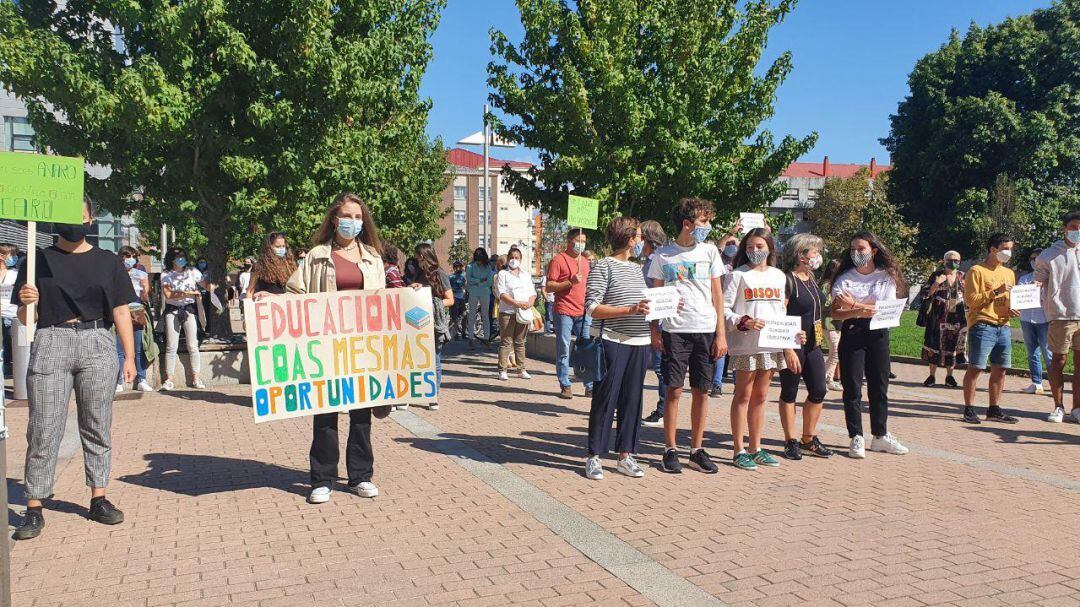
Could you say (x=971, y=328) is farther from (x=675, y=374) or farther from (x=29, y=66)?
(x=29, y=66)

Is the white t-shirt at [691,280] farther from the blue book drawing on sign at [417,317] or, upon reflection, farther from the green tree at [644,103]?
the green tree at [644,103]

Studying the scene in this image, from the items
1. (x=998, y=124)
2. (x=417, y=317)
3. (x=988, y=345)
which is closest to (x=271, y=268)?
(x=417, y=317)

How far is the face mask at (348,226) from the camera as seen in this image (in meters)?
5.52

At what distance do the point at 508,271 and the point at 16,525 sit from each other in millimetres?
7460

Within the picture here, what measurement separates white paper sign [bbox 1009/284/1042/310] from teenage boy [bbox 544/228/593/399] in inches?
179

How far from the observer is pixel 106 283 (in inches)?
197

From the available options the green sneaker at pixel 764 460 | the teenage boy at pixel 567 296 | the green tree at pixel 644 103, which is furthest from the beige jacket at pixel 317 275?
the green tree at pixel 644 103

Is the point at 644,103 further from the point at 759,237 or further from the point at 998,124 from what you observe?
the point at 998,124

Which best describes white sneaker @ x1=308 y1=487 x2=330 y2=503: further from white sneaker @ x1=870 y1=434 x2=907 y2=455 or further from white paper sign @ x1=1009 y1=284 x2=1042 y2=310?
white paper sign @ x1=1009 y1=284 x2=1042 y2=310

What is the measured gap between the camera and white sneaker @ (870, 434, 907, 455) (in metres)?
7.21

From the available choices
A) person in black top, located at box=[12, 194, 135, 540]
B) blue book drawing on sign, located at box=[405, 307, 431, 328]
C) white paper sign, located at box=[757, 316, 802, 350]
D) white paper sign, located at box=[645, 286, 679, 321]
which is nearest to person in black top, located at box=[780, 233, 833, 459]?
white paper sign, located at box=[757, 316, 802, 350]

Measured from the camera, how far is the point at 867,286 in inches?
277

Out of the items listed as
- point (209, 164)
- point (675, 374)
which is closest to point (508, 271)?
point (209, 164)

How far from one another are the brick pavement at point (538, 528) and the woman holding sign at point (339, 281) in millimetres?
192
